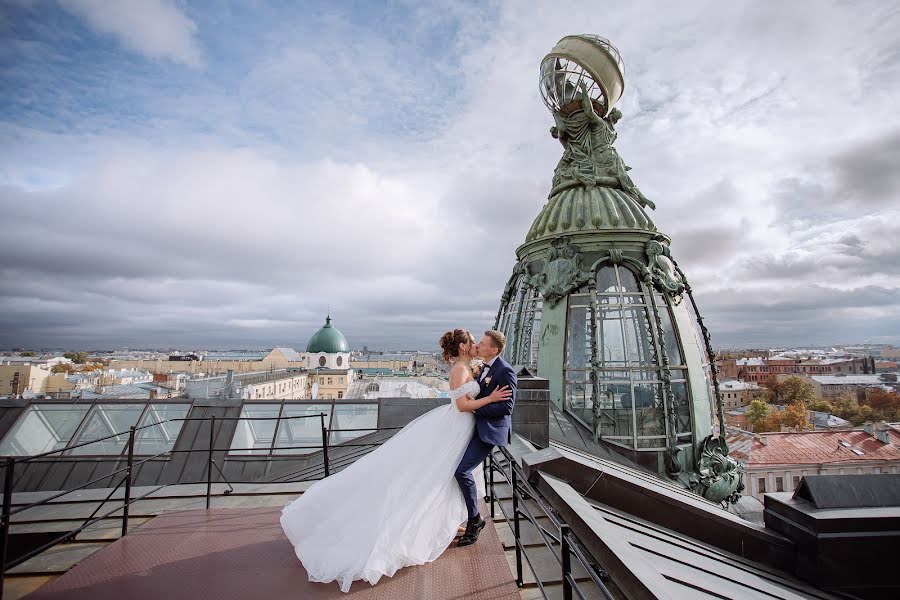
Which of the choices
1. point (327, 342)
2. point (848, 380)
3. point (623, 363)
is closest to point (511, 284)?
point (623, 363)

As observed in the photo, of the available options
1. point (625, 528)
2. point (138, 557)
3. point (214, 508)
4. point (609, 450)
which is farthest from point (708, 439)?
point (138, 557)

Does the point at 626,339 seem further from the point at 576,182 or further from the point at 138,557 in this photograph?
the point at 138,557

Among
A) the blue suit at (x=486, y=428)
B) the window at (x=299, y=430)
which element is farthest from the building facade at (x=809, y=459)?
the blue suit at (x=486, y=428)

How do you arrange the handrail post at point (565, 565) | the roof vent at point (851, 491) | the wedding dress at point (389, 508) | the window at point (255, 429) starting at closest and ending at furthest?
the handrail post at point (565, 565)
the wedding dress at point (389, 508)
the roof vent at point (851, 491)
the window at point (255, 429)

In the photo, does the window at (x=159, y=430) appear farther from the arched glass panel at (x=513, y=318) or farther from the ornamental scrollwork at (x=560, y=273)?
the ornamental scrollwork at (x=560, y=273)

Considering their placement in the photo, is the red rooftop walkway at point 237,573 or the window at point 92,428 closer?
the red rooftop walkway at point 237,573

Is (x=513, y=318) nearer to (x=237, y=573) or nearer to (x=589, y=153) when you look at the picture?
(x=589, y=153)

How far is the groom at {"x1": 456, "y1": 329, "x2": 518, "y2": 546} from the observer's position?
13.6ft

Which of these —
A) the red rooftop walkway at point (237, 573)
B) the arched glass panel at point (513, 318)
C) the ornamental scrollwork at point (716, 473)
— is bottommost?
the ornamental scrollwork at point (716, 473)

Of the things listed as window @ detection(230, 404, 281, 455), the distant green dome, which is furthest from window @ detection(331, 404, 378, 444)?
the distant green dome

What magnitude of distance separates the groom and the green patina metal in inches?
308

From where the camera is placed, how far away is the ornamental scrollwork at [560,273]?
11969 millimetres

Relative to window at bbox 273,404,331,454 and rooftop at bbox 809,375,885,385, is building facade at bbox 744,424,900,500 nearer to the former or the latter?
window at bbox 273,404,331,454

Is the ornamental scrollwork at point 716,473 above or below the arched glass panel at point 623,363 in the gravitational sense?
below
